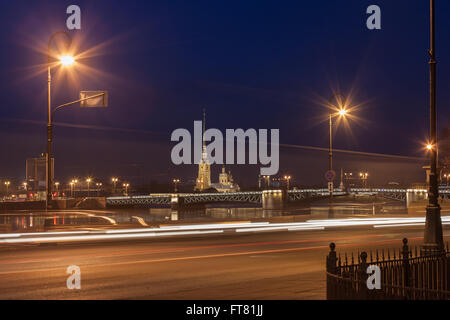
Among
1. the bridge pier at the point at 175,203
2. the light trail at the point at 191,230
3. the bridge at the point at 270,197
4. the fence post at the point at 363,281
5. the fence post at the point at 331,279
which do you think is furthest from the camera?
the bridge at the point at 270,197

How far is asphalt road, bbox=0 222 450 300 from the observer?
12.0 metres

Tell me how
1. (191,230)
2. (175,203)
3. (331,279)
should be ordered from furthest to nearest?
1. (175,203)
2. (191,230)
3. (331,279)

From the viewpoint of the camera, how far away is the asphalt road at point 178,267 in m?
12.0

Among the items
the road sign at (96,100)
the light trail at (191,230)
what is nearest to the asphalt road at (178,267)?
the light trail at (191,230)

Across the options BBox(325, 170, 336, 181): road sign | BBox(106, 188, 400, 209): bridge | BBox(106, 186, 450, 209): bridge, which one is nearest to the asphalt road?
BBox(325, 170, 336, 181): road sign

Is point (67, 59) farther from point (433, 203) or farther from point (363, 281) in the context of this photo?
point (363, 281)

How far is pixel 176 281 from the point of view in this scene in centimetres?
1366

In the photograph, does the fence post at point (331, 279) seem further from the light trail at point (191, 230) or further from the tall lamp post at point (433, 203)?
the light trail at point (191, 230)

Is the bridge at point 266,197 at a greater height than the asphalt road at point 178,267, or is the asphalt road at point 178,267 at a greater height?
the asphalt road at point 178,267

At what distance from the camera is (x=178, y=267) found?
16219mm

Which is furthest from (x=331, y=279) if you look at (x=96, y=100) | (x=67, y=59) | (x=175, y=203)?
(x=175, y=203)

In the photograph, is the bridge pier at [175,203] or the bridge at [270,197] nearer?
the bridge pier at [175,203]
